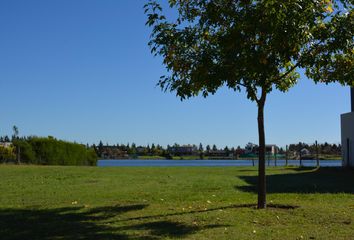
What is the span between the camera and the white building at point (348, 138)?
3206 cm

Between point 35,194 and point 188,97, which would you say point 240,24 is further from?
point 35,194

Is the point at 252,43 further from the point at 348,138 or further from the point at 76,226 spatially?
the point at 348,138

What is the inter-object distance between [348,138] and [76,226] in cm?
2566

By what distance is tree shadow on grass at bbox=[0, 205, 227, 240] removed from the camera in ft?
30.6

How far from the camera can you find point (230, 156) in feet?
274

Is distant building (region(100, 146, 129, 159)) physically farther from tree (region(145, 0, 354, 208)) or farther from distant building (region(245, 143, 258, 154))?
tree (region(145, 0, 354, 208))

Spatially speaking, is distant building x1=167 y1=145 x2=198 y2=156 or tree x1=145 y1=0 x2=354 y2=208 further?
distant building x1=167 y1=145 x2=198 y2=156

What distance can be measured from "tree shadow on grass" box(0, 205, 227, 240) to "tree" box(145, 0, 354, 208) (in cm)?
296

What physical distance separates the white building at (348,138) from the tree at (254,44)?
68.5 feet

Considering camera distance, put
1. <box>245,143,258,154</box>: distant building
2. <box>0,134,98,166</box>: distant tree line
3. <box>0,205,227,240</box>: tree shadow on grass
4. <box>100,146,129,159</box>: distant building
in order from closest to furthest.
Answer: <box>0,205,227,240</box>: tree shadow on grass → <box>0,134,98,166</box>: distant tree line → <box>245,143,258,154</box>: distant building → <box>100,146,129,159</box>: distant building

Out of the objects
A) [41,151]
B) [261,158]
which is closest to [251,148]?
[41,151]

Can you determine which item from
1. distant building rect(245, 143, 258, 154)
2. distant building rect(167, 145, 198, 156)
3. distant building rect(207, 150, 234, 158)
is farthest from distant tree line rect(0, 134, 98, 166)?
distant building rect(207, 150, 234, 158)

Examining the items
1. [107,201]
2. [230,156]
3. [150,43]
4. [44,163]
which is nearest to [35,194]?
[107,201]

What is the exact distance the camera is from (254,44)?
10719 mm
